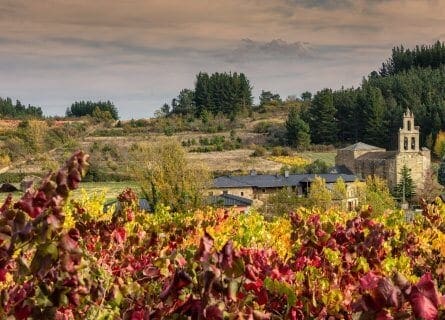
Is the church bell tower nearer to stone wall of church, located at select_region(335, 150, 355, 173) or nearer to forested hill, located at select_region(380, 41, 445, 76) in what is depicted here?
stone wall of church, located at select_region(335, 150, 355, 173)

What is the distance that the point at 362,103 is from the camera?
7788 centimetres

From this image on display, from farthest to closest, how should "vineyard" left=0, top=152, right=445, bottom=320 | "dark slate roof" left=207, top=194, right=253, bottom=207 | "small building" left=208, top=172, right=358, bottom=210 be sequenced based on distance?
"small building" left=208, top=172, right=358, bottom=210 < "dark slate roof" left=207, top=194, right=253, bottom=207 < "vineyard" left=0, top=152, right=445, bottom=320

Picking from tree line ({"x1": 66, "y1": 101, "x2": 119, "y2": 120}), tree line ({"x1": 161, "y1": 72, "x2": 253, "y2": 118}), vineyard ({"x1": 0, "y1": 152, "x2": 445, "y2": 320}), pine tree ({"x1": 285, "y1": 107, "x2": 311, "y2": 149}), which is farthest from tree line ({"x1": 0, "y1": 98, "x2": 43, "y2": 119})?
vineyard ({"x1": 0, "y1": 152, "x2": 445, "y2": 320})

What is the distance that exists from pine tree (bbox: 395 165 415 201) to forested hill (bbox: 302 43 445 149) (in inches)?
733

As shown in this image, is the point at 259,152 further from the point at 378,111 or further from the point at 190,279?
the point at 190,279

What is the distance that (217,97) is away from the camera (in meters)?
104

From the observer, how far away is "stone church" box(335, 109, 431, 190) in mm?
54688

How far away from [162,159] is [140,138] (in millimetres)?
39968

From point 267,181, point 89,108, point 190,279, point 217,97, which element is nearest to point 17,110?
point 89,108

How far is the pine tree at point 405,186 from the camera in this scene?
50719mm

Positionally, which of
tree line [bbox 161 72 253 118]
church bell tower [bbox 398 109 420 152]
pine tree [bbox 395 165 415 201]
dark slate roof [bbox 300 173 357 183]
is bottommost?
pine tree [bbox 395 165 415 201]

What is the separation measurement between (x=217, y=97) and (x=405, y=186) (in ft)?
185

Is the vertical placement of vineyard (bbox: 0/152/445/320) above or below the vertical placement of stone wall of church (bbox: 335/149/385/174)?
above

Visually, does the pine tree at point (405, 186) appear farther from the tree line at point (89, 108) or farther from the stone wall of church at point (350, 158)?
the tree line at point (89, 108)
